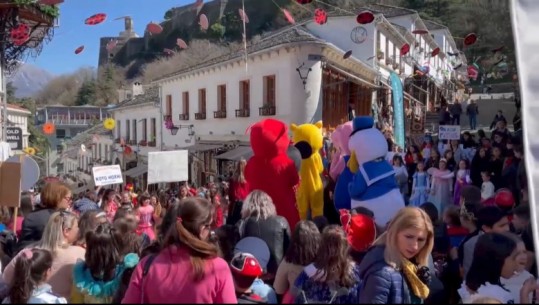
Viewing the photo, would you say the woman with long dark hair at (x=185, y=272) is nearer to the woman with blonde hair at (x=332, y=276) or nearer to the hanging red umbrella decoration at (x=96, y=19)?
the woman with blonde hair at (x=332, y=276)

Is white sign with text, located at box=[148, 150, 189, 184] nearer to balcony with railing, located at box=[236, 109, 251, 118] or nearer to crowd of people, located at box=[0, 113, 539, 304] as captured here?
crowd of people, located at box=[0, 113, 539, 304]

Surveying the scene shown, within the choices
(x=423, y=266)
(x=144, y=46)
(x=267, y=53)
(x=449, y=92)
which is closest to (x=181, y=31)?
(x=144, y=46)

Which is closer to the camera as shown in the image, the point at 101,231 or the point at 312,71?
the point at 101,231

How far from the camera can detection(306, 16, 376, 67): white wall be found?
2073 cm

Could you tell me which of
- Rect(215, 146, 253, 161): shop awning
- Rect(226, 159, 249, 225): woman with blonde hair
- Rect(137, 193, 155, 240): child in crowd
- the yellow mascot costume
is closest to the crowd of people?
Rect(226, 159, 249, 225): woman with blonde hair

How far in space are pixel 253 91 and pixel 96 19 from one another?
700 cm

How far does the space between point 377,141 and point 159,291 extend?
437 centimetres

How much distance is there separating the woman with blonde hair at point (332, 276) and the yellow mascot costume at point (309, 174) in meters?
3.63

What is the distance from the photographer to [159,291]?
8.23ft

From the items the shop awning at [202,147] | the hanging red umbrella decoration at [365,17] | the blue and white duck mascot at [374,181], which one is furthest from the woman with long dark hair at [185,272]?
the shop awning at [202,147]

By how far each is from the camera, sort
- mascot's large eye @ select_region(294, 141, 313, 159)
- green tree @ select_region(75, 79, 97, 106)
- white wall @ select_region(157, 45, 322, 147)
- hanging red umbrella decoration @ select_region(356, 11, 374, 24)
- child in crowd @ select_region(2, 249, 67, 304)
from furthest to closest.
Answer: green tree @ select_region(75, 79, 97, 106), white wall @ select_region(157, 45, 322, 147), hanging red umbrella decoration @ select_region(356, 11, 374, 24), mascot's large eye @ select_region(294, 141, 313, 159), child in crowd @ select_region(2, 249, 67, 304)

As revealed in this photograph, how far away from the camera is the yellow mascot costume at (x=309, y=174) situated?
7.19 m

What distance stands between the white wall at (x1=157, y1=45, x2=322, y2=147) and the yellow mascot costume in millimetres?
9314

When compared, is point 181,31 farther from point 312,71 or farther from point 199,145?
point 312,71
